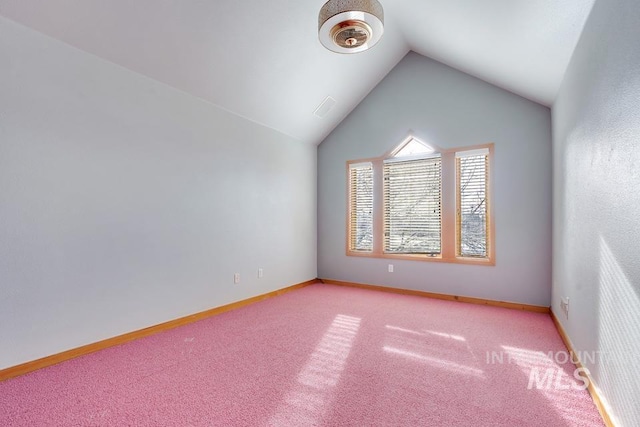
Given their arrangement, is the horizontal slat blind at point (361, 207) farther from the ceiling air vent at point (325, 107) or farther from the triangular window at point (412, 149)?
the ceiling air vent at point (325, 107)

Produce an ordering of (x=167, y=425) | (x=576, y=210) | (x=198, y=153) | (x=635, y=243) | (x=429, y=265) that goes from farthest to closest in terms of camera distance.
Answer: (x=429, y=265) < (x=198, y=153) < (x=576, y=210) < (x=167, y=425) < (x=635, y=243)

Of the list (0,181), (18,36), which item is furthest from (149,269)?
A: (18,36)

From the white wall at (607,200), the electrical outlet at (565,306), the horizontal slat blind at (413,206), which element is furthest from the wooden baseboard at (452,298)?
the white wall at (607,200)

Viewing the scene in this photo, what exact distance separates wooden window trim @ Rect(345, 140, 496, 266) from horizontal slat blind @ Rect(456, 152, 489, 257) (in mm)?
60

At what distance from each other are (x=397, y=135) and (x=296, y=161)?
1.63 metres

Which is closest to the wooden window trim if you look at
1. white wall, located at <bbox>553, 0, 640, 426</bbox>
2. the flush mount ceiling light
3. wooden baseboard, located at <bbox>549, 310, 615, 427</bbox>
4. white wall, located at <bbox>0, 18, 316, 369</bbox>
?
white wall, located at <bbox>553, 0, 640, 426</bbox>

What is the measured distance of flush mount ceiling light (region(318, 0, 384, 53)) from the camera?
2.12 metres

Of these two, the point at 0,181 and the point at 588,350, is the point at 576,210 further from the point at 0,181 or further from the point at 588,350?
the point at 0,181

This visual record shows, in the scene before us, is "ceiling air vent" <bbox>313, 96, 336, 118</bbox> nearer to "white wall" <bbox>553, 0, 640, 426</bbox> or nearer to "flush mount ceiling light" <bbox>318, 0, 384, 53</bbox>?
"flush mount ceiling light" <bbox>318, 0, 384, 53</bbox>

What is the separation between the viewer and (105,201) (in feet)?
8.64

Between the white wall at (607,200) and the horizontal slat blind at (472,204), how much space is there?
1405 millimetres

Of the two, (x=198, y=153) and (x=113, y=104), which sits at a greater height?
(x=113, y=104)

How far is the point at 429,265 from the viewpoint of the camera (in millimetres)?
4355

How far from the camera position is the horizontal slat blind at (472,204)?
13.3 ft
